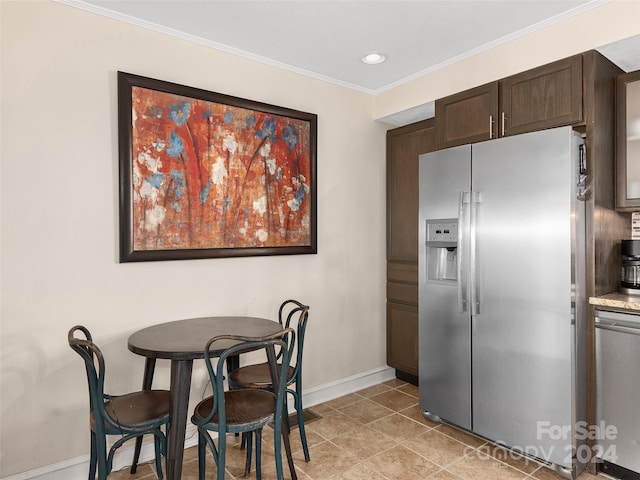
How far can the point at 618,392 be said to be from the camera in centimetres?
229

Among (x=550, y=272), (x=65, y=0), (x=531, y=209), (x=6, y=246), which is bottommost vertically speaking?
(x=550, y=272)

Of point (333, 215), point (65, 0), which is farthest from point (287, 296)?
point (65, 0)

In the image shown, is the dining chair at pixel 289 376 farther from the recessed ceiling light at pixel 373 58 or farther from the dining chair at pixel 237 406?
the recessed ceiling light at pixel 373 58

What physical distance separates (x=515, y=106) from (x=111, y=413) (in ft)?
9.40

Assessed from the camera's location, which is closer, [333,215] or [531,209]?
[531,209]

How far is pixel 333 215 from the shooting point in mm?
3531

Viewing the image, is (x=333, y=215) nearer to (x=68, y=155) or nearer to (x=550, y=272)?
(x=550, y=272)

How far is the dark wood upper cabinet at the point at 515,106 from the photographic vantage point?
8.01 ft

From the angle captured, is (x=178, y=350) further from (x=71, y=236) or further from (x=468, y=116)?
(x=468, y=116)

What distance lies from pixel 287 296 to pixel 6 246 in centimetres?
178

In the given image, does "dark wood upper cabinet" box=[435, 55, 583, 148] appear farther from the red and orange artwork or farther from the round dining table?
the round dining table

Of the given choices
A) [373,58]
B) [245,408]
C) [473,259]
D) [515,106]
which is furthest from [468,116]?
[245,408]

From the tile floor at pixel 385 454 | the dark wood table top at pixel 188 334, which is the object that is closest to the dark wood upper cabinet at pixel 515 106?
the dark wood table top at pixel 188 334

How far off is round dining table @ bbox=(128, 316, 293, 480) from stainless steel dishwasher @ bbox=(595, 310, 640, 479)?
5.73 ft
